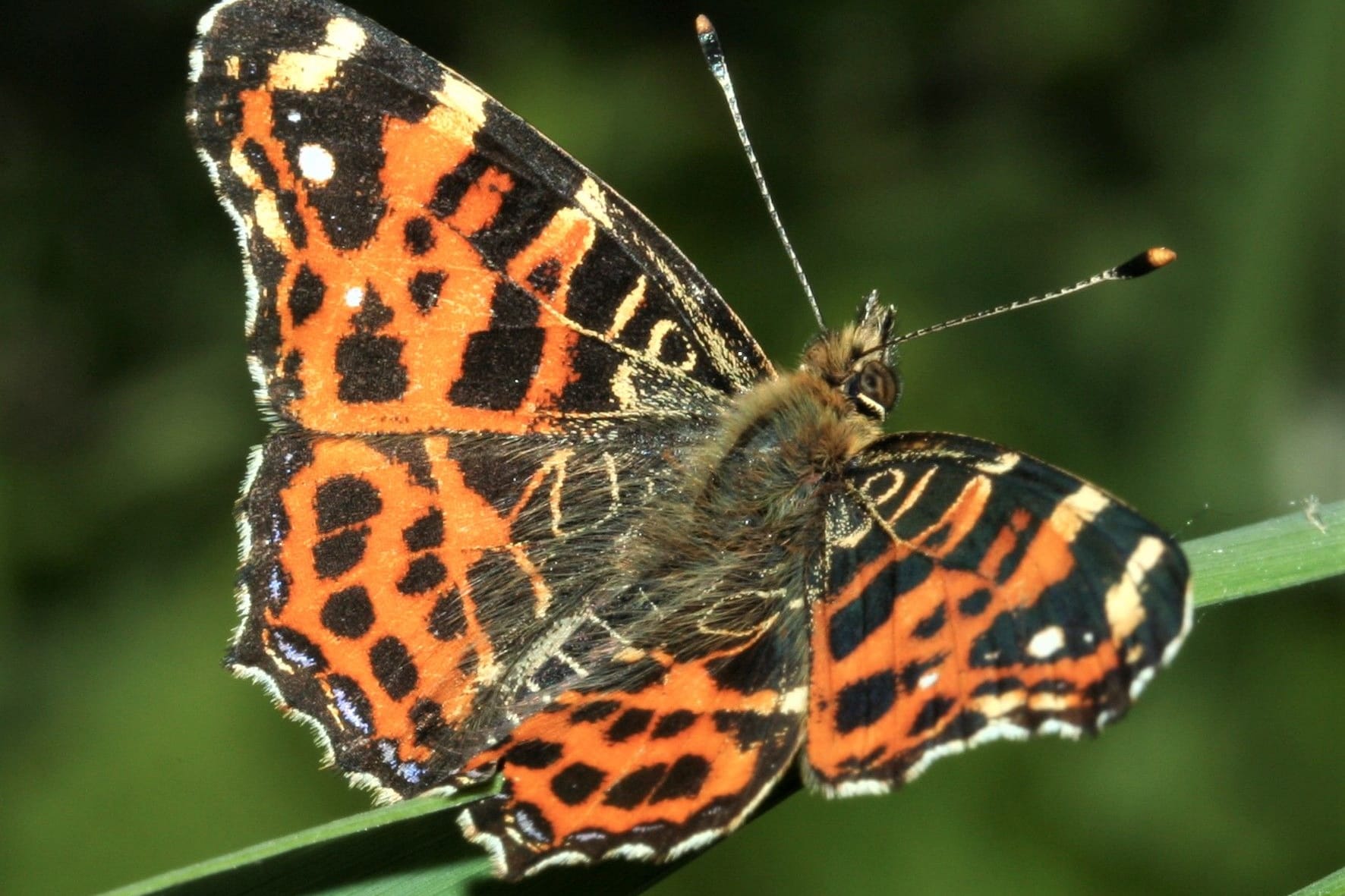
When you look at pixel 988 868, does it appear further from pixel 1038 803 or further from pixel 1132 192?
pixel 1132 192

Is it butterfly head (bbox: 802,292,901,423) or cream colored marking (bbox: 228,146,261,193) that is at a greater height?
cream colored marking (bbox: 228,146,261,193)

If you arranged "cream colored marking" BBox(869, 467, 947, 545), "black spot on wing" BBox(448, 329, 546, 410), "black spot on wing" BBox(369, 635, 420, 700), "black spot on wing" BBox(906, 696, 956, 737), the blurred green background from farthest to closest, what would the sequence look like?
the blurred green background
"black spot on wing" BBox(448, 329, 546, 410)
"black spot on wing" BBox(369, 635, 420, 700)
"cream colored marking" BBox(869, 467, 947, 545)
"black spot on wing" BBox(906, 696, 956, 737)

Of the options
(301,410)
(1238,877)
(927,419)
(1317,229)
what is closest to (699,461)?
(301,410)

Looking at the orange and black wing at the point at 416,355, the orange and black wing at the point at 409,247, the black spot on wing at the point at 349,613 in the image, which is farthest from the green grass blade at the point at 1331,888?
the black spot on wing at the point at 349,613

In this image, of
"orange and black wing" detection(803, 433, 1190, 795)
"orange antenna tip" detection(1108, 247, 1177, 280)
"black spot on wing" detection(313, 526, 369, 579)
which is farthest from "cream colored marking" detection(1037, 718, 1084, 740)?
Answer: "black spot on wing" detection(313, 526, 369, 579)

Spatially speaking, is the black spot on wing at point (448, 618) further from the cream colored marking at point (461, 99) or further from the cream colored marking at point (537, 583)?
the cream colored marking at point (461, 99)

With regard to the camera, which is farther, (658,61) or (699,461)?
(658,61)

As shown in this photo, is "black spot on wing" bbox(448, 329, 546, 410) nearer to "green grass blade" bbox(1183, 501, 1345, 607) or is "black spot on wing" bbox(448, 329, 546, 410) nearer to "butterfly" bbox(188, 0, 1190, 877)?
"butterfly" bbox(188, 0, 1190, 877)

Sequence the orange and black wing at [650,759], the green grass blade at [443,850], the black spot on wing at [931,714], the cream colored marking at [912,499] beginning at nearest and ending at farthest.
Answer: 1. the green grass blade at [443,850]
2. the orange and black wing at [650,759]
3. the black spot on wing at [931,714]
4. the cream colored marking at [912,499]
